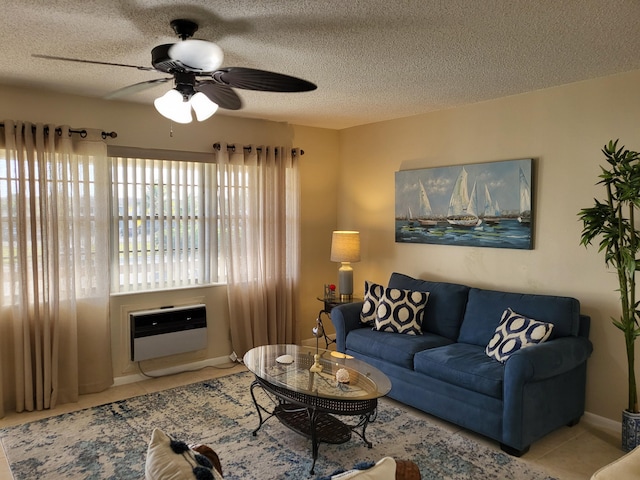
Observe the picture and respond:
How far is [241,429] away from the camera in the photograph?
340 cm

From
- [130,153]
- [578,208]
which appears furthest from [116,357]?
[578,208]

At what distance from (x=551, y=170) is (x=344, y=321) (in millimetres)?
2150

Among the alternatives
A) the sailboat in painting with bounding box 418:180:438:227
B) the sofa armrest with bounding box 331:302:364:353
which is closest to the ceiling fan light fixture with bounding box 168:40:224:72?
the sofa armrest with bounding box 331:302:364:353

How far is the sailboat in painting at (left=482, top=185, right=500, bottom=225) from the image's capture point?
4.04 metres

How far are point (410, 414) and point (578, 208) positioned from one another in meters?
2.05

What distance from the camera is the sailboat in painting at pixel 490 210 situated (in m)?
4.04

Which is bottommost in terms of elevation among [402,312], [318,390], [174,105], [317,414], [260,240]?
[317,414]

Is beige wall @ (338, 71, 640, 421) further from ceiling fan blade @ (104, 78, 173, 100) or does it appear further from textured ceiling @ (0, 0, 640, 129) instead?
ceiling fan blade @ (104, 78, 173, 100)

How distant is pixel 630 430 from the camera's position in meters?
3.03

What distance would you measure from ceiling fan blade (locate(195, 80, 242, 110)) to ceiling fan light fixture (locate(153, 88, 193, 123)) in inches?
7.2

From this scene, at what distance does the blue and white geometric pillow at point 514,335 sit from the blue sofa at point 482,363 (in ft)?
0.27

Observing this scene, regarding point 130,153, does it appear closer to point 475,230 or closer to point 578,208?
point 475,230

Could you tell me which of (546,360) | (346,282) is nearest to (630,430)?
(546,360)

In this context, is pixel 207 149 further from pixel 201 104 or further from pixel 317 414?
pixel 317 414
